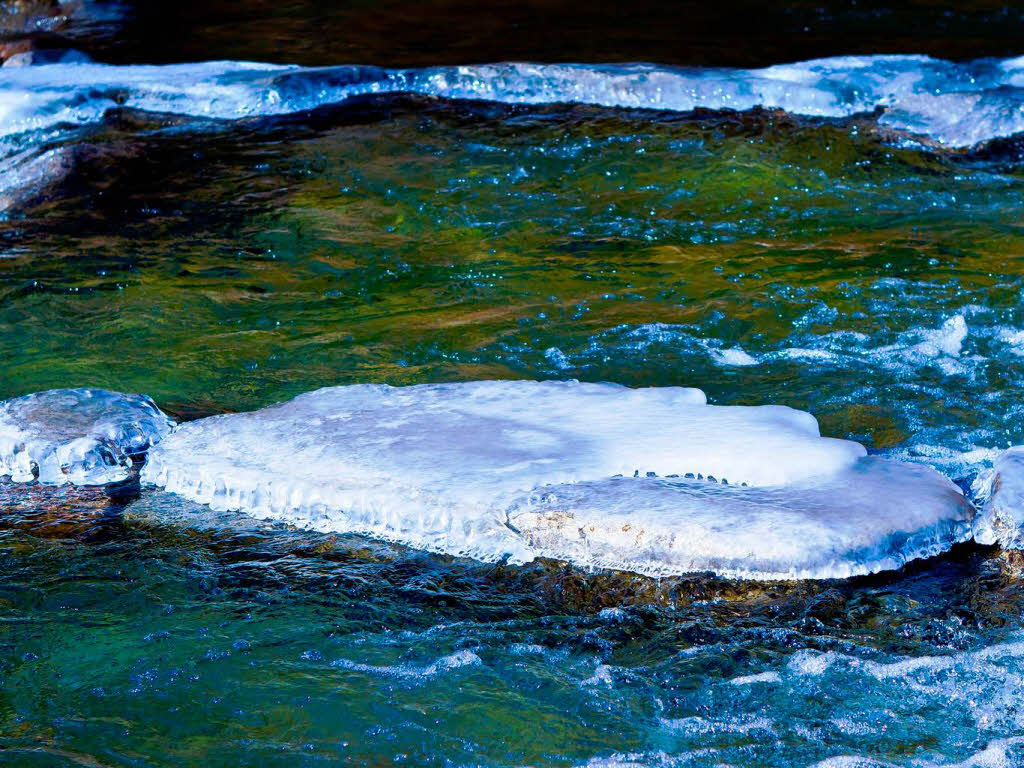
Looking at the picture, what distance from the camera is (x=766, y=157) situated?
5.95m

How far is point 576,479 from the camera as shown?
295cm

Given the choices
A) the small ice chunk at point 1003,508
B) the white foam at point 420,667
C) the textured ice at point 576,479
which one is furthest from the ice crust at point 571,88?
the white foam at point 420,667

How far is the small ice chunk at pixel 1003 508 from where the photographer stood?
2.74 meters

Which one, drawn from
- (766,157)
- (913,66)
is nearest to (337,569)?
(766,157)

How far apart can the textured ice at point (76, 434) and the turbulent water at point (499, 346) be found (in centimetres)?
3

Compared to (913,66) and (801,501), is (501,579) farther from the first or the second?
(913,66)

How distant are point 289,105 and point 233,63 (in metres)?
0.92

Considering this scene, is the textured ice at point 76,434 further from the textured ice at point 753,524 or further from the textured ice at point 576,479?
the textured ice at point 753,524

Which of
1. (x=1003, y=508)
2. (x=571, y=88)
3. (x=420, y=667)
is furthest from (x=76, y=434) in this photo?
(x=571, y=88)

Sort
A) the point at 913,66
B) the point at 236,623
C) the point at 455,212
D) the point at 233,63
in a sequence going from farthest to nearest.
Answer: the point at 233,63
the point at 913,66
the point at 455,212
the point at 236,623

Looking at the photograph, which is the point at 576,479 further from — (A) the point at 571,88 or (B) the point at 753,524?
(A) the point at 571,88

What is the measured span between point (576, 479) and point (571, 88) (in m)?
4.40

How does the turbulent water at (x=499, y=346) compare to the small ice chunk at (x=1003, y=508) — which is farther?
the small ice chunk at (x=1003, y=508)

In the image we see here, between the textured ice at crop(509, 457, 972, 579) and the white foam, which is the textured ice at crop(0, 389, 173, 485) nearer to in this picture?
the white foam
